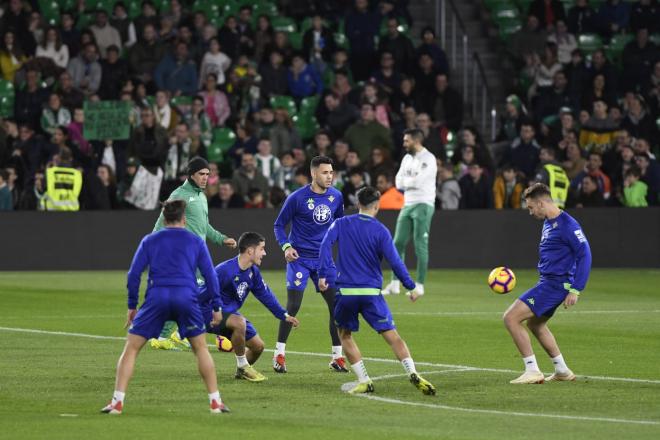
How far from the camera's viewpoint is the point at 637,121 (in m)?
31.2

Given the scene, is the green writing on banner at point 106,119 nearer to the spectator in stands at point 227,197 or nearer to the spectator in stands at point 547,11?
the spectator in stands at point 227,197

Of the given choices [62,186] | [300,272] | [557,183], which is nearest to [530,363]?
[300,272]

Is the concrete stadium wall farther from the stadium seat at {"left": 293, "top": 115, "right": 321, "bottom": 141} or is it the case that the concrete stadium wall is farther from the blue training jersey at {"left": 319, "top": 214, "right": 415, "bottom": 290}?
the blue training jersey at {"left": 319, "top": 214, "right": 415, "bottom": 290}

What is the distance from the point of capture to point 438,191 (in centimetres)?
2925

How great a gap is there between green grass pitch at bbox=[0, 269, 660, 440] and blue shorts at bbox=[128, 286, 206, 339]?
2.22 feet

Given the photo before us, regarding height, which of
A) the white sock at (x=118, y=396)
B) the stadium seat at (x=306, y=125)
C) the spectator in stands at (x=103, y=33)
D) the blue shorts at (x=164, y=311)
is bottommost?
the white sock at (x=118, y=396)

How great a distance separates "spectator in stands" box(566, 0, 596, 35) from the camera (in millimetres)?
34719

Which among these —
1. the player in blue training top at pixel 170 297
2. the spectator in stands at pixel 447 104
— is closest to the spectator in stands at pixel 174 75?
the spectator in stands at pixel 447 104

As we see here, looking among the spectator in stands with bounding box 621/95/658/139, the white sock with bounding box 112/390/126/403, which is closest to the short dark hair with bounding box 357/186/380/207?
the white sock with bounding box 112/390/126/403

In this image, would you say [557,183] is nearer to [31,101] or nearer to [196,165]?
[31,101]

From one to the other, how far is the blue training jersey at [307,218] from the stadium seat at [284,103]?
16.6 m

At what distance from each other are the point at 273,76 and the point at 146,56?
282 cm

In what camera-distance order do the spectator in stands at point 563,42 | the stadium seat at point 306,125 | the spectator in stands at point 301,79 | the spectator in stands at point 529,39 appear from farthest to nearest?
the spectator in stands at point 529,39, the spectator in stands at point 563,42, the spectator in stands at point 301,79, the stadium seat at point 306,125

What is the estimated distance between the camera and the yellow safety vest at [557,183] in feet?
93.6
